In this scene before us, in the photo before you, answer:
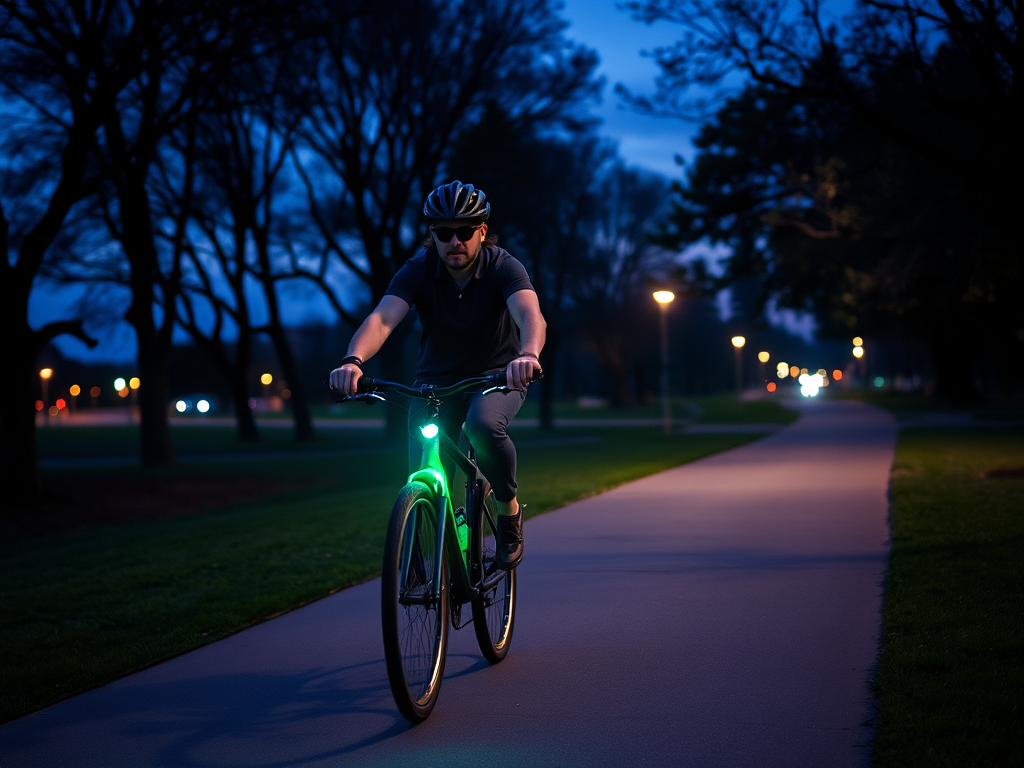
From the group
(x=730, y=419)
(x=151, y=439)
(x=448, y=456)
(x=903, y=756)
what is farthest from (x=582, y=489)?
(x=730, y=419)

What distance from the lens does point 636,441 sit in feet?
95.4

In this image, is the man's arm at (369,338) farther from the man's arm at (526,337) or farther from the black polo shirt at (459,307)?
the man's arm at (526,337)

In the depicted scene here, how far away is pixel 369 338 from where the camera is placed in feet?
16.0

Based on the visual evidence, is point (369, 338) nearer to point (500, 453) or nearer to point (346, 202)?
point (500, 453)

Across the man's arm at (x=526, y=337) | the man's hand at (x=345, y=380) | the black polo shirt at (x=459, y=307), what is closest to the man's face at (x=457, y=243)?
the black polo shirt at (x=459, y=307)

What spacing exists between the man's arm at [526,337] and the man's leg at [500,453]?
27 centimetres

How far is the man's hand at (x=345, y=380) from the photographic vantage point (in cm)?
452

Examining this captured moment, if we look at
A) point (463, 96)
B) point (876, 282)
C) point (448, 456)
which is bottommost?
point (448, 456)

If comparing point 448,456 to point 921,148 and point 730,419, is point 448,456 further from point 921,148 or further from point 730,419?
point 730,419

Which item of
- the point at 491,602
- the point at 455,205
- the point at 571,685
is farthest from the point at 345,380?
the point at 571,685

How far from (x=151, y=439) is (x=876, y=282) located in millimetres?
16071

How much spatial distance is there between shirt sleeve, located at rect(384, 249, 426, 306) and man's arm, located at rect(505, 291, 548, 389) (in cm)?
44

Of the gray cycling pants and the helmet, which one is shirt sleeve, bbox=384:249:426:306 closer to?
the helmet

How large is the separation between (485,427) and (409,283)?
0.77 meters
